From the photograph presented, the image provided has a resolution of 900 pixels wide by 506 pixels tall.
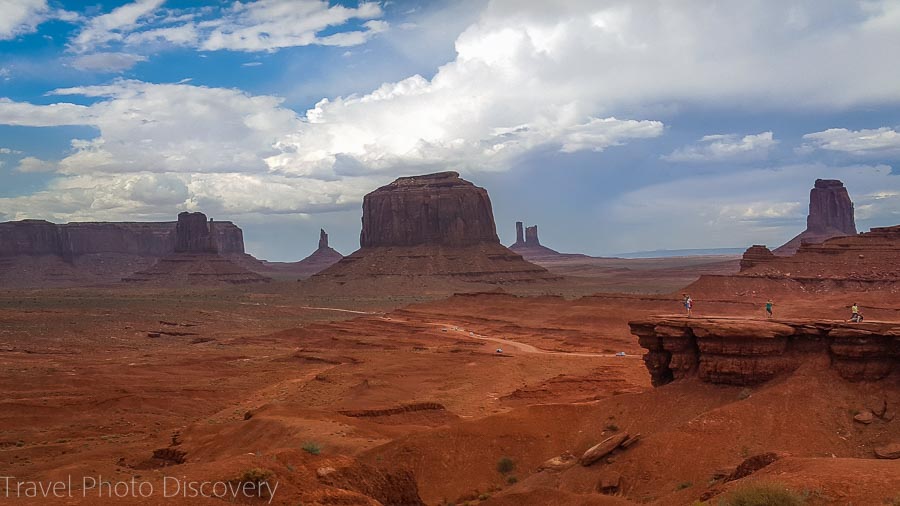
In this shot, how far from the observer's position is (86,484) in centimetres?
1722

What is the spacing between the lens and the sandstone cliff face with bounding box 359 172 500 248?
14025 centimetres

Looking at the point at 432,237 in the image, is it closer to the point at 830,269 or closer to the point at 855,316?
the point at 830,269

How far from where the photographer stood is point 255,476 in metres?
12.8

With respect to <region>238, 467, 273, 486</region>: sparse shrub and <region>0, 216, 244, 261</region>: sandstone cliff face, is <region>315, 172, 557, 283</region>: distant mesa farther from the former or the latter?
<region>238, 467, 273, 486</region>: sparse shrub

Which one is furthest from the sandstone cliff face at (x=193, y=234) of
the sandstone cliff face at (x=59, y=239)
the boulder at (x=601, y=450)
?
the boulder at (x=601, y=450)

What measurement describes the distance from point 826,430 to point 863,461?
363 cm

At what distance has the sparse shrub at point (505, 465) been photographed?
20.1 m

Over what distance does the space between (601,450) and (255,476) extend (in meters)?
9.39

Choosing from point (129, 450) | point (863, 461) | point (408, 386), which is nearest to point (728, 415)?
point (863, 461)

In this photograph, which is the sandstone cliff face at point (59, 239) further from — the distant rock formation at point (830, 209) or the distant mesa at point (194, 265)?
the distant rock formation at point (830, 209)

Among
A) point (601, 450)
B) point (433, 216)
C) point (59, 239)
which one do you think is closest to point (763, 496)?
point (601, 450)

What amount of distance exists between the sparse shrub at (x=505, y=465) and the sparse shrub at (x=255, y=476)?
28.5 feet

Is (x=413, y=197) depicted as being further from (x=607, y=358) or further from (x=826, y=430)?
(x=826, y=430)

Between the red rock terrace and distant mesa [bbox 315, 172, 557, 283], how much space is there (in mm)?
107191
